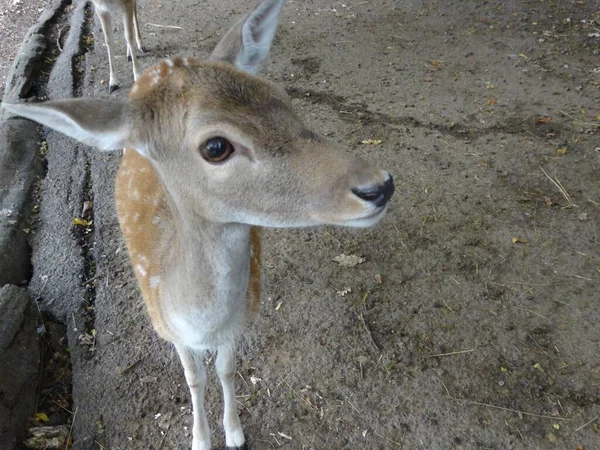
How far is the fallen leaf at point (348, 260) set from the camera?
354cm

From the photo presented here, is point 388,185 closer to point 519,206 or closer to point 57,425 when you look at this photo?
point 57,425

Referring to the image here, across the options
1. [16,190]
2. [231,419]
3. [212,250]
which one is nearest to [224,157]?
[212,250]

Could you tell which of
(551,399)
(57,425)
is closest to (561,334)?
(551,399)

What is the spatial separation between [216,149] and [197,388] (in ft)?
4.66

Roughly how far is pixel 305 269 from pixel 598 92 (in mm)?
3717

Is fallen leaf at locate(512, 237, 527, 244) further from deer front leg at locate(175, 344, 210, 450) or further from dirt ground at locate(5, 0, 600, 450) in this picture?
deer front leg at locate(175, 344, 210, 450)

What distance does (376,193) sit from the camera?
5.03ft

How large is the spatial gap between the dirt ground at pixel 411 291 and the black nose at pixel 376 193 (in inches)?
64.8

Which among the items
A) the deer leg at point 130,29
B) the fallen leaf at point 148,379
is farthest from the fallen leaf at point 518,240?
the deer leg at point 130,29

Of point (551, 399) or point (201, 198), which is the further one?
point (551, 399)

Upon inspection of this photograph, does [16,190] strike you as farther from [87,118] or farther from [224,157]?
[224,157]

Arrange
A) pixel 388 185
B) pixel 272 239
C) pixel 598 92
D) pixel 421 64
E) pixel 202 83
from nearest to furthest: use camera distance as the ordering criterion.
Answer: pixel 388 185 → pixel 202 83 → pixel 272 239 → pixel 598 92 → pixel 421 64

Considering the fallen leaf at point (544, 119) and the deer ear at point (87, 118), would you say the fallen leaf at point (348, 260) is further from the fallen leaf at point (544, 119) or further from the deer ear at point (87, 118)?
the fallen leaf at point (544, 119)

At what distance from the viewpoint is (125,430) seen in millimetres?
2684
